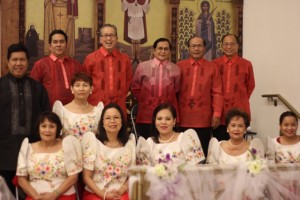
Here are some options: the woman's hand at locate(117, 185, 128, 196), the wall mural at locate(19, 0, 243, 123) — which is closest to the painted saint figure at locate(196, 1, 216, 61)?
the wall mural at locate(19, 0, 243, 123)

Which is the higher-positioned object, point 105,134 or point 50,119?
point 50,119

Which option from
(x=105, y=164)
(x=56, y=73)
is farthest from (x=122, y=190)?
(x=56, y=73)

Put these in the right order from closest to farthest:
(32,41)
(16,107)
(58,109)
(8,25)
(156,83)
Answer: (16,107)
(58,109)
(156,83)
(8,25)
(32,41)

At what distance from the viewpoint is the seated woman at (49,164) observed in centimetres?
364

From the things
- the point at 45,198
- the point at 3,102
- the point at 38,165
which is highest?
the point at 3,102

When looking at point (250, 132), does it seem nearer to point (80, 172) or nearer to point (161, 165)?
point (80, 172)

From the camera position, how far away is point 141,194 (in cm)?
301

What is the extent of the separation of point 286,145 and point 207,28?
254 centimetres

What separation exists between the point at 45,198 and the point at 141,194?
91 cm

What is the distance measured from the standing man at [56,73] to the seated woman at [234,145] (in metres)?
1.40

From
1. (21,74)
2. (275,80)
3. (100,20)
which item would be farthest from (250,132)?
(21,74)

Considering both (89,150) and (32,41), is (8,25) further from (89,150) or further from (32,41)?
(89,150)

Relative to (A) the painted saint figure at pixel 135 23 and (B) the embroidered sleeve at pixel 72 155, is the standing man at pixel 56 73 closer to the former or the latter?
(B) the embroidered sleeve at pixel 72 155

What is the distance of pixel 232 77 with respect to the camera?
16.8 feet
